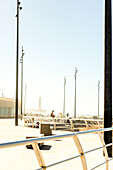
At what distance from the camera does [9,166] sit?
7.48 m

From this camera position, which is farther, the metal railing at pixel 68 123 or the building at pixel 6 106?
the building at pixel 6 106

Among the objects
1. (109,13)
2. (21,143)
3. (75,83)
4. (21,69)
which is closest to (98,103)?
(75,83)

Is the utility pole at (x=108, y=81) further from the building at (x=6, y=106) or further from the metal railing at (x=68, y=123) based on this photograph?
the building at (x=6, y=106)

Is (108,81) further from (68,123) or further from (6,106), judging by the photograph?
(6,106)

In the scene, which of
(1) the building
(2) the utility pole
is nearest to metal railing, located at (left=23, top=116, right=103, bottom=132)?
(2) the utility pole

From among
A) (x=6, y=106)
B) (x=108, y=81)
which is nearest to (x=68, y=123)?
(x=108, y=81)

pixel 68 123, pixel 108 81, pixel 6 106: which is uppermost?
pixel 108 81

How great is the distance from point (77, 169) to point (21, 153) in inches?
127

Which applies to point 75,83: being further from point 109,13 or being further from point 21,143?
point 21,143

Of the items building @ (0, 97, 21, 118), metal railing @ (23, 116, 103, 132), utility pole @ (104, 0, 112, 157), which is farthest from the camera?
building @ (0, 97, 21, 118)

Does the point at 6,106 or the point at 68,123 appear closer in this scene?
the point at 68,123

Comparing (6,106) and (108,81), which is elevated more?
(108,81)

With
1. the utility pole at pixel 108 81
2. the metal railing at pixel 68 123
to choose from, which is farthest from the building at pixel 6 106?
the utility pole at pixel 108 81

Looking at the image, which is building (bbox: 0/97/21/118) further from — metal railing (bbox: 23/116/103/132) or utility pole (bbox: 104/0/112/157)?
utility pole (bbox: 104/0/112/157)
